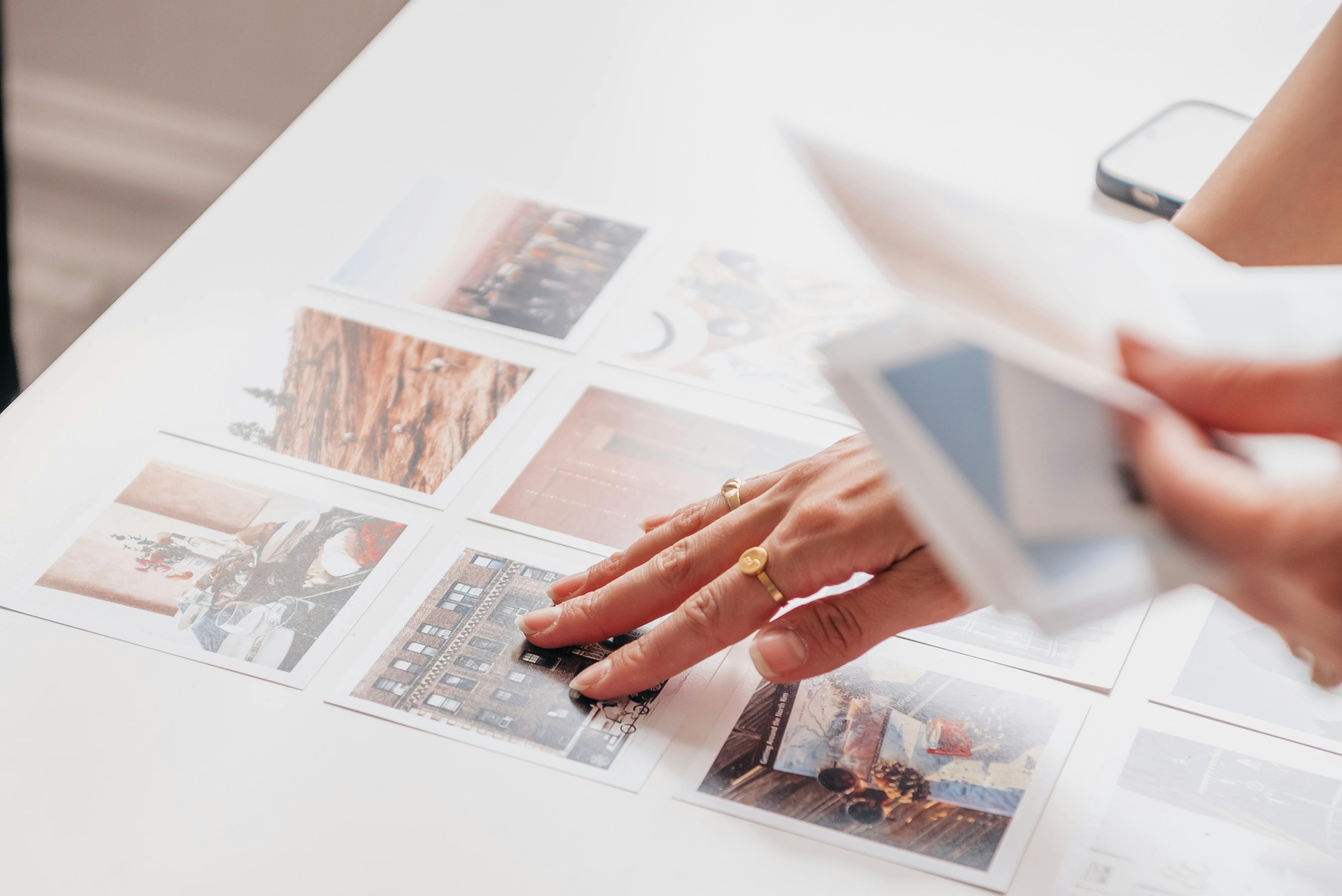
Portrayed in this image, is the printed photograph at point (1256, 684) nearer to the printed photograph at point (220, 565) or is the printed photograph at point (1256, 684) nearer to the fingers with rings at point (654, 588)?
the fingers with rings at point (654, 588)

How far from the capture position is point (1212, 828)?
787 mm

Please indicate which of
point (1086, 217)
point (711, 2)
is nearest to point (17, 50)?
point (711, 2)

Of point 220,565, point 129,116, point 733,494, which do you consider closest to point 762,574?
point 733,494

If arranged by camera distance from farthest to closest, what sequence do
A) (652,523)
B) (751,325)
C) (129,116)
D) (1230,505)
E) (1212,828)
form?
(129,116) < (751,325) < (652,523) < (1212,828) < (1230,505)

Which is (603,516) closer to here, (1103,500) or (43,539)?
(43,539)

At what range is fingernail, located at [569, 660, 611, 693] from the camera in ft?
2.89

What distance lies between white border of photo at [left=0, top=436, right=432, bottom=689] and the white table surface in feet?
0.03

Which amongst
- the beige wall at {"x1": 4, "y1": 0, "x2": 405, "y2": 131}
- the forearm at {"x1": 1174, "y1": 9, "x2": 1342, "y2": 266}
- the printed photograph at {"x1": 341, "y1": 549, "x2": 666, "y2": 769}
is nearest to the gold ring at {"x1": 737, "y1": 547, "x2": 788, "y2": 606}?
the printed photograph at {"x1": 341, "y1": 549, "x2": 666, "y2": 769}

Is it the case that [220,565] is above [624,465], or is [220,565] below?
below

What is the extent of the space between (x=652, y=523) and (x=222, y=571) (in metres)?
0.34

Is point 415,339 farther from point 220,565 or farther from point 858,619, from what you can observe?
point 858,619

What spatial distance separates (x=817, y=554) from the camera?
2.85ft

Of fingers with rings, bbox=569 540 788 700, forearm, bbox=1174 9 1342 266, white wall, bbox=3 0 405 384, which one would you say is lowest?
white wall, bbox=3 0 405 384

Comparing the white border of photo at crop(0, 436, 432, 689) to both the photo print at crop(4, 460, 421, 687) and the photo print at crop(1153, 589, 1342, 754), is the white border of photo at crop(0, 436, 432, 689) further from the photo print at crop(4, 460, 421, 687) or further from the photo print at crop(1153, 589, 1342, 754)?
the photo print at crop(1153, 589, 1342, 754)
